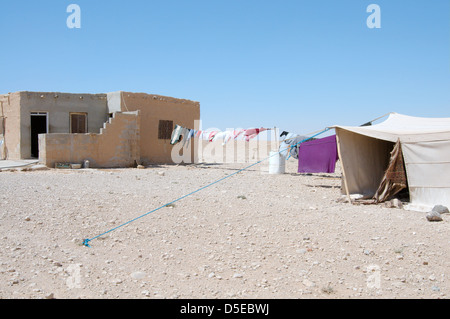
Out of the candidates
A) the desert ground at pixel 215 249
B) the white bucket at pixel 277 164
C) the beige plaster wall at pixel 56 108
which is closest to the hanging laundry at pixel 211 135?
the white bucket at pixel 277 164

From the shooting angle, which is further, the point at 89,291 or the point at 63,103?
the point at 63,103

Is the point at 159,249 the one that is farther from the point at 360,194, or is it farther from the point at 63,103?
the point at 63,103

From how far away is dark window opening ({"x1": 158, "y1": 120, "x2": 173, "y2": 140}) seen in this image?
1805 centimetres

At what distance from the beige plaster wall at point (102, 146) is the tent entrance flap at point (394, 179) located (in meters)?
10.6

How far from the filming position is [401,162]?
8008 mm

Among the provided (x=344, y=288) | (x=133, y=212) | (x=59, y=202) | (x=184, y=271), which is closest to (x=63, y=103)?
(x=59, y=202)

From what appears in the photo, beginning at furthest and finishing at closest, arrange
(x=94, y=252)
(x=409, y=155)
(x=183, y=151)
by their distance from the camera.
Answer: (x=183, y=151), (x=409, y=155), (x=94, y=252)

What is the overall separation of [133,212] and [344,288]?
393 centimetres

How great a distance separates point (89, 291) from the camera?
3.83 meters

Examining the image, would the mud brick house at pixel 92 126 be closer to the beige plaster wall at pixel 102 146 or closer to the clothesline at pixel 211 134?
the beige plaster wall at pixel 102 146

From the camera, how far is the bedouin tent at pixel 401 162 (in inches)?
292

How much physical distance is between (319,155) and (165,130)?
9.09 meters
